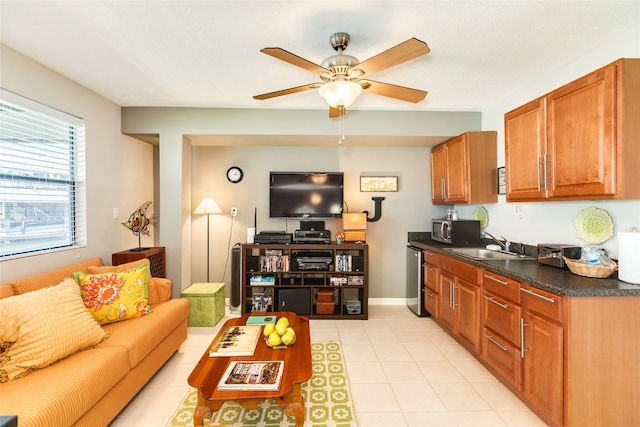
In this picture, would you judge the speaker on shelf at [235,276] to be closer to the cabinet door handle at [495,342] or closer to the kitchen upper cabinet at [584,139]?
the cabinet door handle at [495,342]

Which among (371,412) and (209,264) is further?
(209,264)

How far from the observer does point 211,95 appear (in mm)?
3109

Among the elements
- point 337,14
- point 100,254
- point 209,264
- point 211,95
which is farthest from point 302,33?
point 209,264

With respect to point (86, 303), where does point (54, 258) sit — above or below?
above

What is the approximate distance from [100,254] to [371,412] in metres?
2.92

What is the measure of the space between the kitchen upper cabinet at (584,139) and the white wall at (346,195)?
1767 millimetres

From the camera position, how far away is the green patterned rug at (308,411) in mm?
1913

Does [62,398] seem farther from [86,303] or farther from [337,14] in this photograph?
[337,14]

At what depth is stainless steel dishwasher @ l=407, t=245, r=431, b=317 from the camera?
12.3 feet

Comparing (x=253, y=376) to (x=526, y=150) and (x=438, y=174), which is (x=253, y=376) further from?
(x=438, y=174)

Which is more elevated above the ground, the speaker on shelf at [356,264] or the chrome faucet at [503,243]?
the chrome faucet at [503,243]

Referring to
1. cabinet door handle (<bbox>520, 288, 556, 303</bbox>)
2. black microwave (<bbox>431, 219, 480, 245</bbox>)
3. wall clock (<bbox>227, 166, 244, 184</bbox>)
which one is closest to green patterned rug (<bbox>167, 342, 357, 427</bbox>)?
cabinet door handle (<bbox>520, 288, 556, 303</bbox>)

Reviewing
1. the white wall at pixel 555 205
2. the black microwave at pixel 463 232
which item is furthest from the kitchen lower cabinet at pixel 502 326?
the black microwave at pixel 463 232

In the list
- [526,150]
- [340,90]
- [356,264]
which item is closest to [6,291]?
[340,90]
